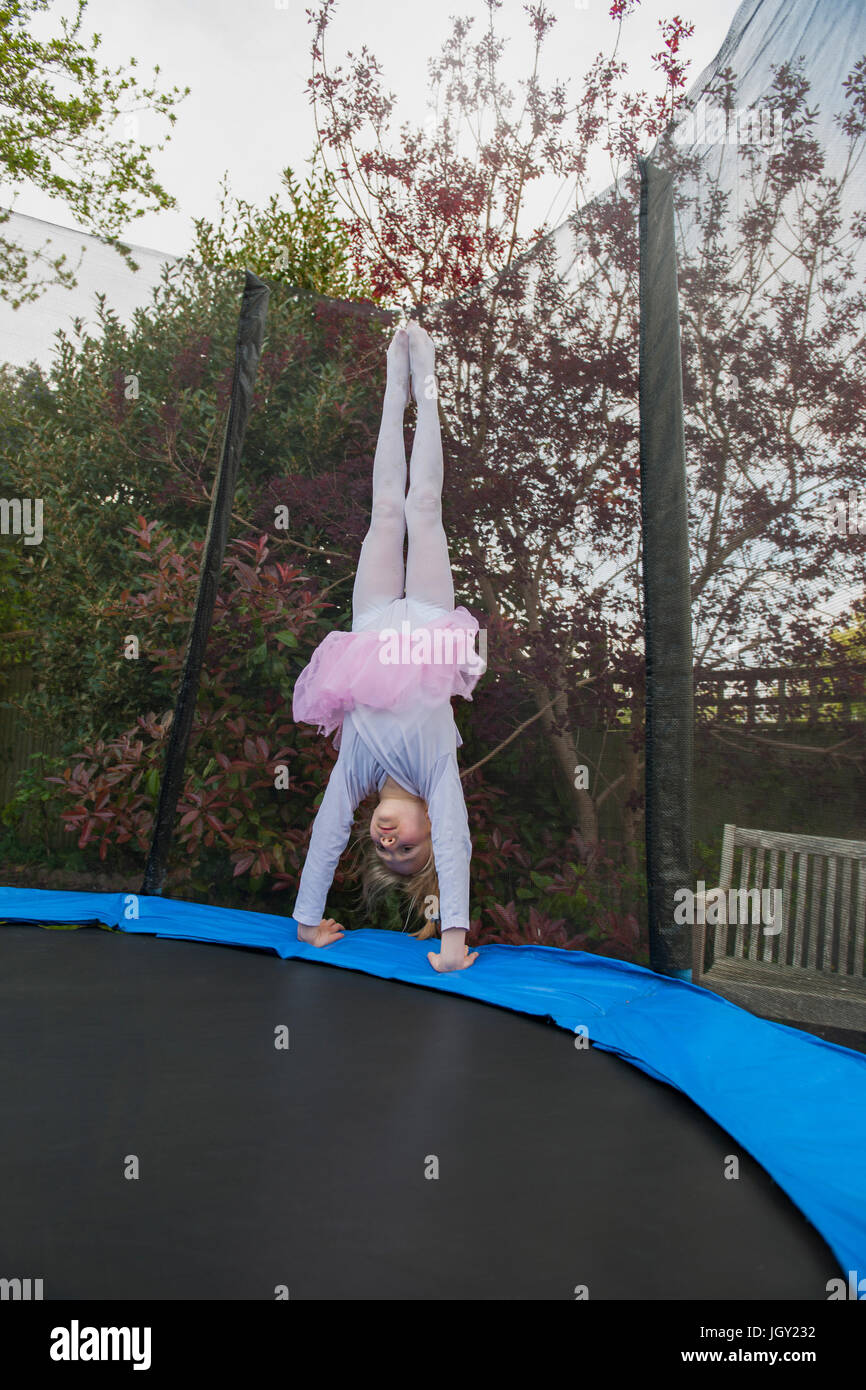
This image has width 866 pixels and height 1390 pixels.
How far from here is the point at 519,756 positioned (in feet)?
8.04

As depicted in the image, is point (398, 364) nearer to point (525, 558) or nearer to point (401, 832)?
point (525, 558)

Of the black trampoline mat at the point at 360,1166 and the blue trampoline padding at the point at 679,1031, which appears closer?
the black trampoline mat at the point at 360,1166

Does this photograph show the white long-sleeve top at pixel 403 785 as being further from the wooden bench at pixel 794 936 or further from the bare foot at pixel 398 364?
the bare foot at pixel 398 364

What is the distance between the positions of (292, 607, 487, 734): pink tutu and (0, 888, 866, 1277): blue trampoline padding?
2.02ft

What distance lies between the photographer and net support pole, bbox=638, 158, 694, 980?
1.87 meters

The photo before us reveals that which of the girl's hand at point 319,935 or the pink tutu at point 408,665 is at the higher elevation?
the pink tutu at point 408,665

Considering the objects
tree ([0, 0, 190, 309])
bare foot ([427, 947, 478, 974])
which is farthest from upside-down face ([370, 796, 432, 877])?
tree ([0, 0, 190, 309])

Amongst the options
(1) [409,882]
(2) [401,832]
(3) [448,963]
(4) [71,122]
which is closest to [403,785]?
(2) [401,832]

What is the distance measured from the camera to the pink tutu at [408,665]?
2.08 m

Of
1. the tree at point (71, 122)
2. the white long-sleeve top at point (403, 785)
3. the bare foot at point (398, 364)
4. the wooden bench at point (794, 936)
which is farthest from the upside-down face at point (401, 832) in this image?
the tree at point (71, 122)

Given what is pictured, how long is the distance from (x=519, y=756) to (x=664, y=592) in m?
0.71

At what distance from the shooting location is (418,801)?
2.08m
